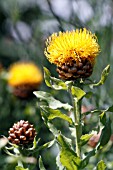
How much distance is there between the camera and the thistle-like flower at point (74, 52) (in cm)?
155

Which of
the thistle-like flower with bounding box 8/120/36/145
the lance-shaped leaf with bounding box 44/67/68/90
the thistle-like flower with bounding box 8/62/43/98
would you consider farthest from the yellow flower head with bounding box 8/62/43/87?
the lance-shaped leaf with bounding box 44/67/68/90

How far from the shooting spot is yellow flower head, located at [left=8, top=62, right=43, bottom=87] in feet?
11.7

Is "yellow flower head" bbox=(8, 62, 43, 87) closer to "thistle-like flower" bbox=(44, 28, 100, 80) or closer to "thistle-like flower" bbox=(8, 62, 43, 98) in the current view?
"thistle-like flower" bbox=(8, 62, 43, 98)

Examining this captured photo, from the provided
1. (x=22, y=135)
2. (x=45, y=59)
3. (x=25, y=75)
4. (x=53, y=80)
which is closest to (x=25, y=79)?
(x=25, y=75)

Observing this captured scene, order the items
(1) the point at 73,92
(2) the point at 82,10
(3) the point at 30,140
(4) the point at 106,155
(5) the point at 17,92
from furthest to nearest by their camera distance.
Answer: (5) the point at 17,92, (2) the point at 82,10, (4) the point at 106,155, (3) the point at 30,140, (1) the point at 73,92

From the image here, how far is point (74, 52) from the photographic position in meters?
1.55

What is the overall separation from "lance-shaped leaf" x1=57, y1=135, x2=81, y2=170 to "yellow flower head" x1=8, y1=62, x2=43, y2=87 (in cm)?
197

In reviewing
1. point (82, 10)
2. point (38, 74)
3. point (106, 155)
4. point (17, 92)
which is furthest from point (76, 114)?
point (38, 74)

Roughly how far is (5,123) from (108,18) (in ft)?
3.70

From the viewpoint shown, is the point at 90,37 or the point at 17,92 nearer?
the point at 90,37

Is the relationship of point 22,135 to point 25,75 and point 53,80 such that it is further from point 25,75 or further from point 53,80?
point 25,75

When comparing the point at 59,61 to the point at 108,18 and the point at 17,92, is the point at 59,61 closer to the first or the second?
the point at 108,18

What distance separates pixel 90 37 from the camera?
5.14ft

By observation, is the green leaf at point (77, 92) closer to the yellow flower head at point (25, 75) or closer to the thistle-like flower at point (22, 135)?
the thistle-like flower at point (22, 135)
